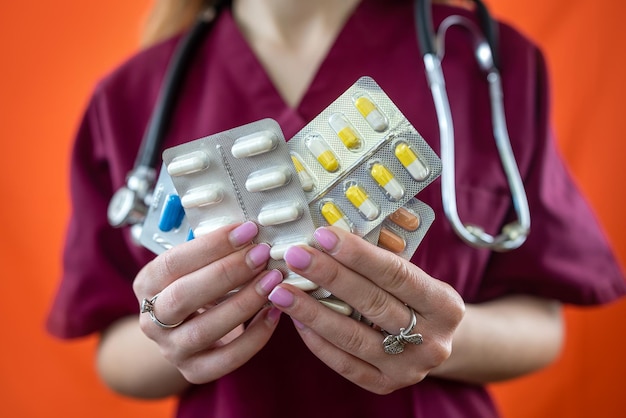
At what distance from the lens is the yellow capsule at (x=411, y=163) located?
482 mm

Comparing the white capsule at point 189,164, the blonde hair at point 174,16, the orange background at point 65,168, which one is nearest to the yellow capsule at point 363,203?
the white capsule at point 189,164

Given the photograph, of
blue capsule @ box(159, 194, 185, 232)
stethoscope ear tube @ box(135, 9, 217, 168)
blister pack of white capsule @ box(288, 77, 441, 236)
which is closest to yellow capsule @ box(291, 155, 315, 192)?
blister pack of white capsule @ box(288, 77, 441, 236)

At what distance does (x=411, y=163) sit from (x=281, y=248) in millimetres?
115

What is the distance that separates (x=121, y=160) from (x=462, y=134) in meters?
0.38

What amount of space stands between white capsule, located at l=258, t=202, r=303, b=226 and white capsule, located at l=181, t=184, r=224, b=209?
37mm

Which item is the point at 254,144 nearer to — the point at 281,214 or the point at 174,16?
the point at 281,214

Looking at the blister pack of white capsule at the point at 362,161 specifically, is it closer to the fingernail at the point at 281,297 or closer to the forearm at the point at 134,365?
the fingernail at the point at 281,297

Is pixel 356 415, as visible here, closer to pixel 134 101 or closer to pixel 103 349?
pixel 103 349

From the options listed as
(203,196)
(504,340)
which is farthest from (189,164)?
(504,340)

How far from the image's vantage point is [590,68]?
974 mm

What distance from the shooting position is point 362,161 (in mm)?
492

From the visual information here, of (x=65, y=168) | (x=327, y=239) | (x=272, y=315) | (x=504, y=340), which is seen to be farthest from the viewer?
(x=65, y=168)

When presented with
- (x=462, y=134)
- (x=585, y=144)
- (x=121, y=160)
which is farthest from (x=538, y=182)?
(x=121, y=160)

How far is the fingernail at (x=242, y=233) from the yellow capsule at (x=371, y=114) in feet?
0.39
